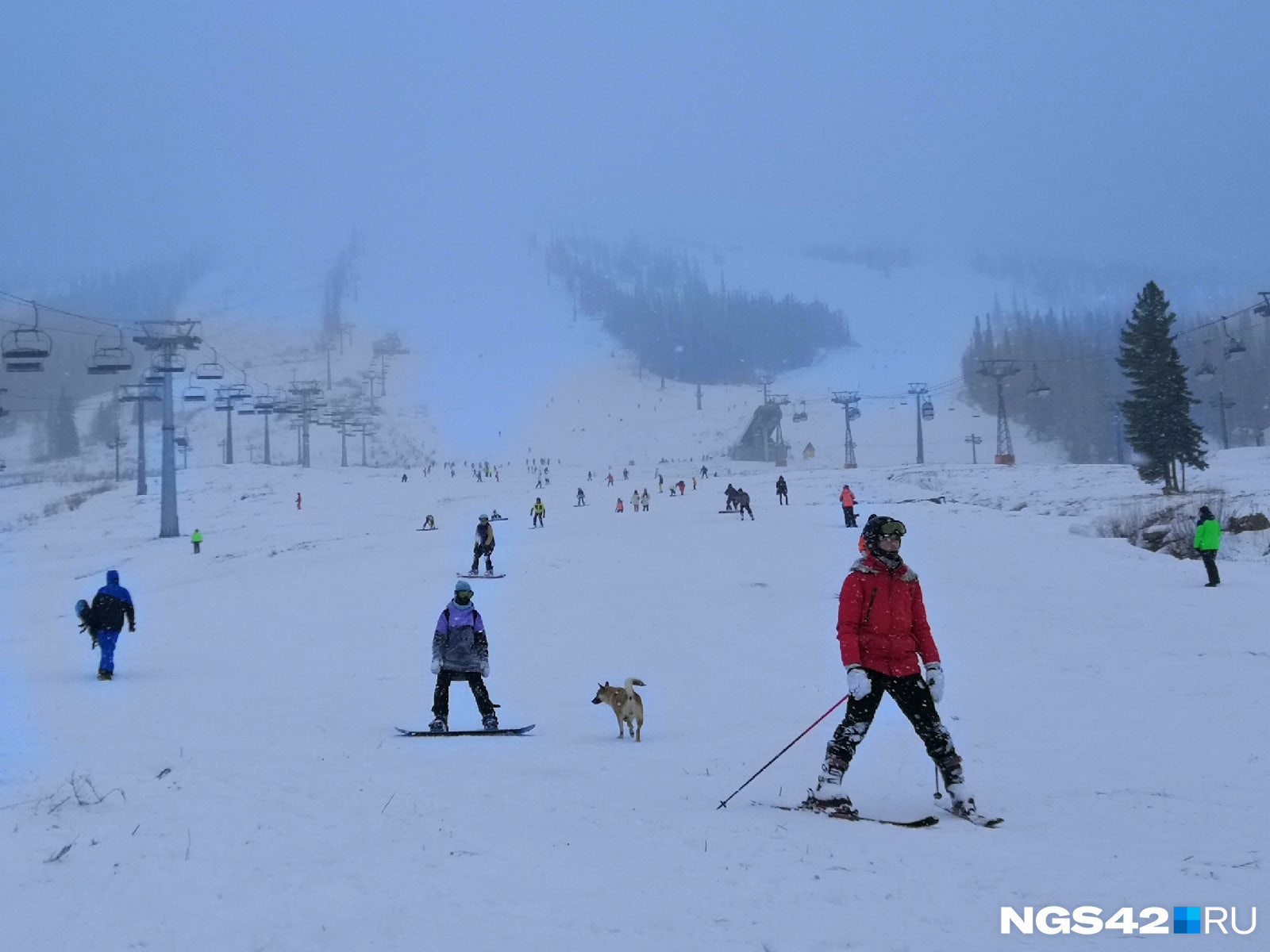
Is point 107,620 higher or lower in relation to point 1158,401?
lower

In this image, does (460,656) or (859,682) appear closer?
(859,682)

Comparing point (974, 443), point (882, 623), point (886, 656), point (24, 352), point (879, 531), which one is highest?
point (24, 352)

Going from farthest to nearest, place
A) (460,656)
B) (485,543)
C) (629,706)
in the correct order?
(485,543), (460,656), (629,706)

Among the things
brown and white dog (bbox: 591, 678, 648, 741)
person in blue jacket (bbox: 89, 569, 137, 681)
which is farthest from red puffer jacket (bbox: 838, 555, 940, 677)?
person in blue jacket (bbox: 89, 569, 137, 681)

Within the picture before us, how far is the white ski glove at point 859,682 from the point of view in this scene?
621 centimetres

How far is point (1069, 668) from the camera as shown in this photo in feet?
43.6

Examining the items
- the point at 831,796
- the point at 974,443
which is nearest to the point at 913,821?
the point at 831,796

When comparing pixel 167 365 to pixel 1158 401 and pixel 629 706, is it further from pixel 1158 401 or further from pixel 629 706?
pixel 1158 401

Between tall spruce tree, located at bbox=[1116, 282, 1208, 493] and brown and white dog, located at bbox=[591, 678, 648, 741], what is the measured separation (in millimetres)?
37675

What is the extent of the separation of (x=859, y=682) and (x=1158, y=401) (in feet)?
137

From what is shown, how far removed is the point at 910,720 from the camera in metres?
6.38

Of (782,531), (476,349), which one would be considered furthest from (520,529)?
(476,349)

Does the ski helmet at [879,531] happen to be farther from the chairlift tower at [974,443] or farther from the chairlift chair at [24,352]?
the chairlift tower at [974,443]

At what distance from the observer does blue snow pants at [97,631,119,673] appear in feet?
44.3
